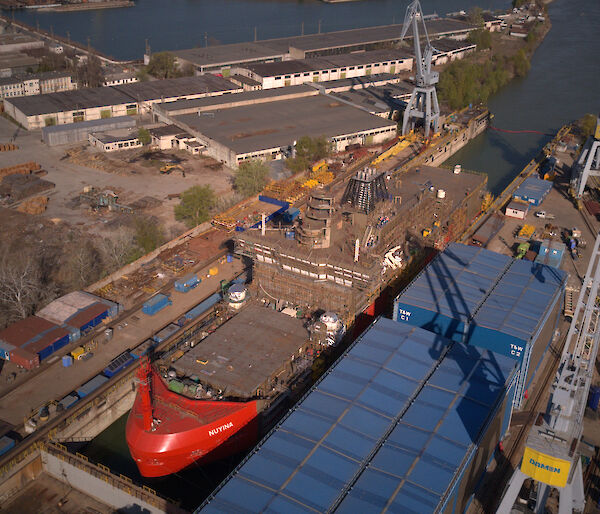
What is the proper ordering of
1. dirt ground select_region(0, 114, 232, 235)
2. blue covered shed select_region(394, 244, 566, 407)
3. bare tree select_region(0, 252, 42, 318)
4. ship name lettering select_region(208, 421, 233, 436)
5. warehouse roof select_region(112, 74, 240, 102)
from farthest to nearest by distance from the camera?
warehouse roof select_region(112, 74, 240, 102) < dirt ground select_region(0, 114, 232, 235) < bare tree select_region(0, 252, 42, 318) < blue covered shed select_region(394, 244, 566, 407) < ship name lettering select_region(208, 421, 233, 436)

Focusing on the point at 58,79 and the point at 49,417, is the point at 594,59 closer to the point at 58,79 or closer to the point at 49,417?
the point at 58,79

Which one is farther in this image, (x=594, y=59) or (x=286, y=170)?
(x=594, y=59)

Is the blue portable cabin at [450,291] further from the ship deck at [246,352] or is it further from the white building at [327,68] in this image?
the white building at [327,68]

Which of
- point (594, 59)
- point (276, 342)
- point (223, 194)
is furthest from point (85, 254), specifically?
point (594, 59)

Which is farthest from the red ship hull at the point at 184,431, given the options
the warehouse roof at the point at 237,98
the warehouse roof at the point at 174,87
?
the warehouse roof at the point at 174,87

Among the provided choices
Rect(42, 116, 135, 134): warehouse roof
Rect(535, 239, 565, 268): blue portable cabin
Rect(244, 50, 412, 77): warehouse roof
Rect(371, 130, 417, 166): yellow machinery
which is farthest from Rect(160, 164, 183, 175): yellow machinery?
Rect(535, 239, 565, 268): blue portable cabin

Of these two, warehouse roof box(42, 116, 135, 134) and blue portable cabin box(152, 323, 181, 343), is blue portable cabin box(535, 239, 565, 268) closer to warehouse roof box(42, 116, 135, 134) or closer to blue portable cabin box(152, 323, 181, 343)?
blue portable cabin box(152, 323, 181, 343)

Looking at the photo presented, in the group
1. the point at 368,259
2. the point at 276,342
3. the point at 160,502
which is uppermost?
the point at 368,259
